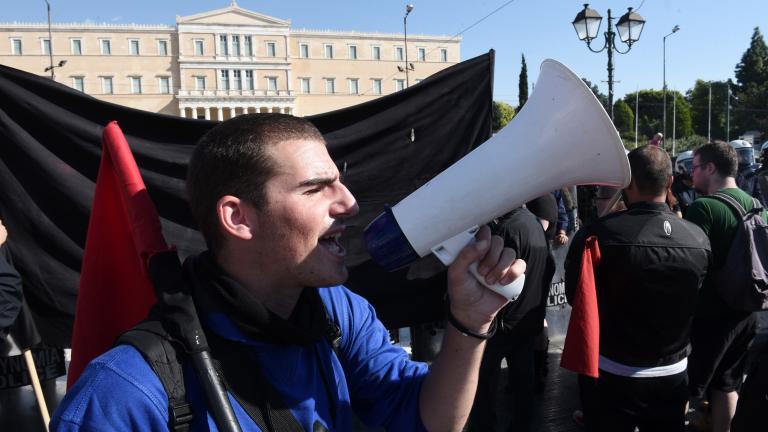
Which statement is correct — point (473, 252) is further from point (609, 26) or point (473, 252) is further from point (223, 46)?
point (223, 46)

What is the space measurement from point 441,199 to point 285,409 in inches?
23.8

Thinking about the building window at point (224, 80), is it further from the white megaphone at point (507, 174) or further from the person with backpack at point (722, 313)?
the white megaphone at point (507, 174)

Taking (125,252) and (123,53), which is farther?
(123,53)

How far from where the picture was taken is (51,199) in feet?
8.54

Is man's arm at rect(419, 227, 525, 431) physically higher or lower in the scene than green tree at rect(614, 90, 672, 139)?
lower

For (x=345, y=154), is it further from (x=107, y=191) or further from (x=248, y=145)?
(x=248, y=145)

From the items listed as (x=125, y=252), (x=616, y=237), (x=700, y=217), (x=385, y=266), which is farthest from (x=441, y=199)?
(x=700, y=217)

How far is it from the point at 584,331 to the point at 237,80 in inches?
2799

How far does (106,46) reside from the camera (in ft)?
199

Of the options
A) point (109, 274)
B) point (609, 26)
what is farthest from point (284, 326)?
point (609, 26)

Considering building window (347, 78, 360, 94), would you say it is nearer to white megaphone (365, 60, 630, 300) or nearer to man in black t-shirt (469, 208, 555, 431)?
man in black t-shirt (469, 208, 555, 431)

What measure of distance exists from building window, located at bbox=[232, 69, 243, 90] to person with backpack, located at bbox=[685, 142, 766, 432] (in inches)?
2763

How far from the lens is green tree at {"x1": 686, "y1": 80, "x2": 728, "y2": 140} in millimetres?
57750

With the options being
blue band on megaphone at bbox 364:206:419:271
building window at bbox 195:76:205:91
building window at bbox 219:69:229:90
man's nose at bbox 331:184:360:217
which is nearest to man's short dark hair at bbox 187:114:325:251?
man's nose at bbox 331:184:360:217
